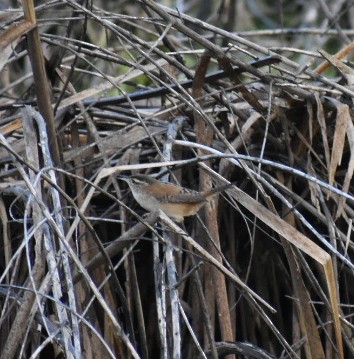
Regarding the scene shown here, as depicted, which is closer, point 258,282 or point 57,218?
point 57,218

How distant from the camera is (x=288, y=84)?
8.79ft

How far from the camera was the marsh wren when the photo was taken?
2.45 meters

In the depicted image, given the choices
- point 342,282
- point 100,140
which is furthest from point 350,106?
point 100,140

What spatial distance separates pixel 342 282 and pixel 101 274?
800mm

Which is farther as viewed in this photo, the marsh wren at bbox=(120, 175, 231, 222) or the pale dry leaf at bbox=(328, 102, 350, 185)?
the pale dry leaf at bbox=(328, 102, 350, 185)

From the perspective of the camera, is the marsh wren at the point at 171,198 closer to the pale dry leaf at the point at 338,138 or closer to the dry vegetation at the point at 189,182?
the dry vegetation at the point at 189,182

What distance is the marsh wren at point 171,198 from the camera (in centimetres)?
245

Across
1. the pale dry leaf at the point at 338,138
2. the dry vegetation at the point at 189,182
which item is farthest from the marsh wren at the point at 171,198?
the pale dry leaf at the point at 338,138

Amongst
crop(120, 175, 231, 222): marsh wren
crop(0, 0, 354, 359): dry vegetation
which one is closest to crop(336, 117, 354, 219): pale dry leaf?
crop(0, 0, 354, 359): dry vegetation

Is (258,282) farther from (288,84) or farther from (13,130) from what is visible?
(13,130)

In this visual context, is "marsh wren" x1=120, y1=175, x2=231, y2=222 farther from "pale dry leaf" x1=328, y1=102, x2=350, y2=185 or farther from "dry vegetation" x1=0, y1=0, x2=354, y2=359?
"pale dry leaf" x1=328, y1=102, x2=350, y2=185

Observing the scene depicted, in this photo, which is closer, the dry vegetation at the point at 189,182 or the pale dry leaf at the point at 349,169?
the dry vegetation at the point at 189,182

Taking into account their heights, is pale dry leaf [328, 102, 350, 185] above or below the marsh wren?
above

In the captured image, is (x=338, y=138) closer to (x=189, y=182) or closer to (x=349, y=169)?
(x=349, y=169)
